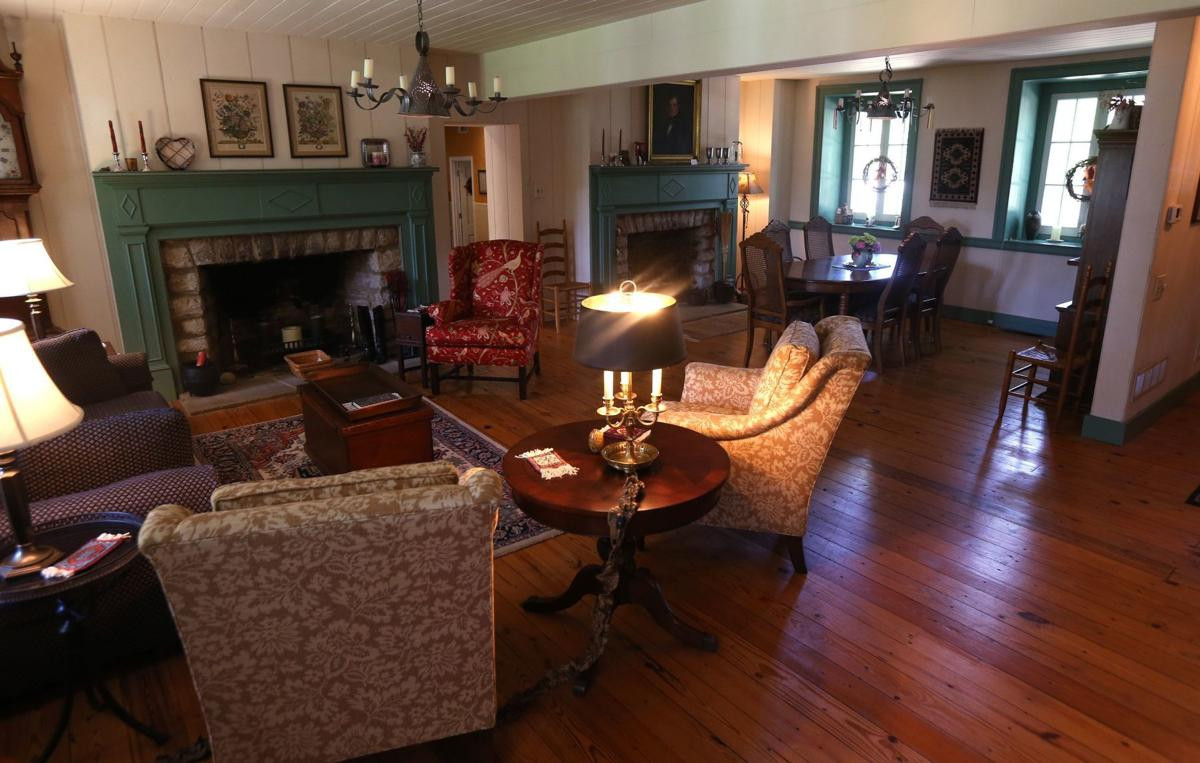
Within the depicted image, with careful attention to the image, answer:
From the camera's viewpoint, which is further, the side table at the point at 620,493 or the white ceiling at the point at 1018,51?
the white ceiling at the point at 1018,51

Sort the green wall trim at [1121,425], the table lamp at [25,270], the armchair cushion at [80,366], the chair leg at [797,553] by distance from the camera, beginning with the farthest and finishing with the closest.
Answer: the green wall trim at [1121,425] < the table lamp at [25,270] < the armchair cushion at [80,366] < the chair leg at [797,553]

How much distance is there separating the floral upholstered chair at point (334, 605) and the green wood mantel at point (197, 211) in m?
4.08

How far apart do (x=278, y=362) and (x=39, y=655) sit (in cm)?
418

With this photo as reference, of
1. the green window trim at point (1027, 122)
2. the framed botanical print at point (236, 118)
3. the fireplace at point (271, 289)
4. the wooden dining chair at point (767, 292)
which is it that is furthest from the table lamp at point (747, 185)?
the framed botanical print at point (236, 118)

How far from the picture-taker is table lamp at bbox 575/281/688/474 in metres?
2.22

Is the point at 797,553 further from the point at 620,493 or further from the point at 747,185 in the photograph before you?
the point at 747,185

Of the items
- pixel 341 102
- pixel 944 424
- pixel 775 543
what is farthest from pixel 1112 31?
pixel 341 102

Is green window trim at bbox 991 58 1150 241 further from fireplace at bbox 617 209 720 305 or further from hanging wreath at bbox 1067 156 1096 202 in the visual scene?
fireplace at bbox 617 209 720 305

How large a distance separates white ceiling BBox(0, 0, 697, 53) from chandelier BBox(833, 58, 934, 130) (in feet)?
7.76

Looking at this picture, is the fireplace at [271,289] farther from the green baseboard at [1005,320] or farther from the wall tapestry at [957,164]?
the green baseboard at [1005,320]

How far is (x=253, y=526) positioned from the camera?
1532 millimetres

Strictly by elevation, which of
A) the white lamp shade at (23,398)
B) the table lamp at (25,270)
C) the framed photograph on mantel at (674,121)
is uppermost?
the framed photograph on mantel at (674,121)

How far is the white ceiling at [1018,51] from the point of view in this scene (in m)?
5.15

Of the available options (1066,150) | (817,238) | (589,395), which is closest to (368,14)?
(589,395)
